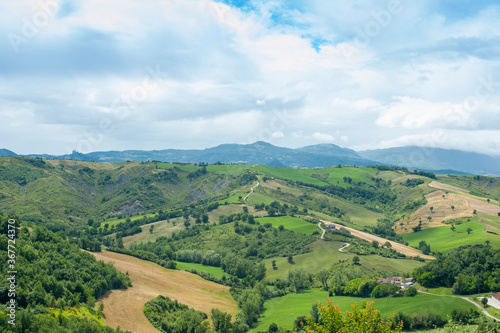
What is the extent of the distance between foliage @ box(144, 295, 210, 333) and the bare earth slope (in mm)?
2261

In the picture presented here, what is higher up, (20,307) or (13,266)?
(13,266)

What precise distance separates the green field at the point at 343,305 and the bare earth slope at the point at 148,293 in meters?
13.4

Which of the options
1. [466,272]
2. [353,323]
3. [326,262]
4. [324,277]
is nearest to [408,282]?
[466,272]

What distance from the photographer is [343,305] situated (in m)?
102

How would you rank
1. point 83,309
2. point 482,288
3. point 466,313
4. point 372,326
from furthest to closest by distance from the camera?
point 482,288 < point 466,313 < point 83,309 < point 372,326

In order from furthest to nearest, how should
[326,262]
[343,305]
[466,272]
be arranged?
[326,262], [466,272], [343,305]

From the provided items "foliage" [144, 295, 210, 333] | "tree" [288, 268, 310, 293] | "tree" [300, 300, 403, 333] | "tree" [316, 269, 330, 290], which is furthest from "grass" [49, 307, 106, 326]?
"tree" [316, 269, 330, 290]

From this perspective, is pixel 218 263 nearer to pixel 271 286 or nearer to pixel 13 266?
pixel 271 286

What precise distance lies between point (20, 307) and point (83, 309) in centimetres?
1572

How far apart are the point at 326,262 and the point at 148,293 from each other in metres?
81.5

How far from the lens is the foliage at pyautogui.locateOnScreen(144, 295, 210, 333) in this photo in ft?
264

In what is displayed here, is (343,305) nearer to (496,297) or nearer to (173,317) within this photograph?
(496,297)

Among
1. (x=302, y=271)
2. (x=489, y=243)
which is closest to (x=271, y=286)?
(x=302, y=271)

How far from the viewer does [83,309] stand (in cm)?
7344
